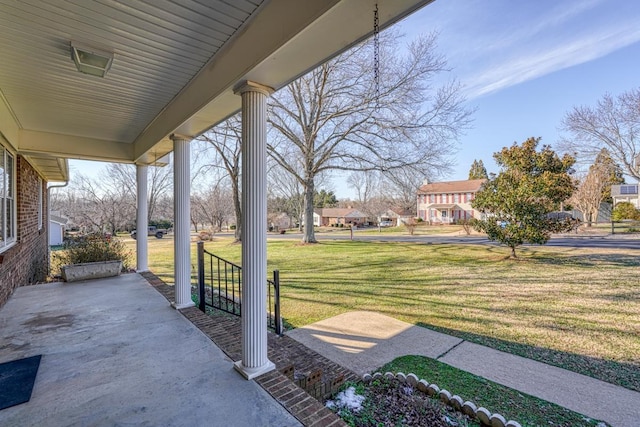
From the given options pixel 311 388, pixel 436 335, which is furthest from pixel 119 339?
pixel 436 335

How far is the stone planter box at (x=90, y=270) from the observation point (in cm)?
567

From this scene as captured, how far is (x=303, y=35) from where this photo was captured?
1838mm

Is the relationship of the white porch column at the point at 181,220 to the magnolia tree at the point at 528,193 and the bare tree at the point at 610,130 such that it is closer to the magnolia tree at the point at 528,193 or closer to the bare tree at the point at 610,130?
the magnolia tree at the point at 528,193

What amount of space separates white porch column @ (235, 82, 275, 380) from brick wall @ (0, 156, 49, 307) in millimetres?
3587

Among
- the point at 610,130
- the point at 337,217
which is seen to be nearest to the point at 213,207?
the point at 337,217

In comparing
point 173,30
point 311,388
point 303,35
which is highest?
point 173,30

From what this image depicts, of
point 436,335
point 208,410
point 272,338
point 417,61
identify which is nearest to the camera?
point 208,410

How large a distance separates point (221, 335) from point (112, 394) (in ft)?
3.68

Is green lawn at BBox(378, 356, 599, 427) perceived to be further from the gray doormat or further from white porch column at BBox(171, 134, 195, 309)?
the gray doormat

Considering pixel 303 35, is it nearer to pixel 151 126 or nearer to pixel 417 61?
pixel 151 126

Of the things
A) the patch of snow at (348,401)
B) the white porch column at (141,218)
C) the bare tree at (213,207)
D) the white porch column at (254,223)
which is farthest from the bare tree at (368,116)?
the bare tree at (213,207)

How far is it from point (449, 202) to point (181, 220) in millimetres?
37566

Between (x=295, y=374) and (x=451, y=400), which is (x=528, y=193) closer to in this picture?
(x=451, y=400)

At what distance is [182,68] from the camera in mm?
2928
